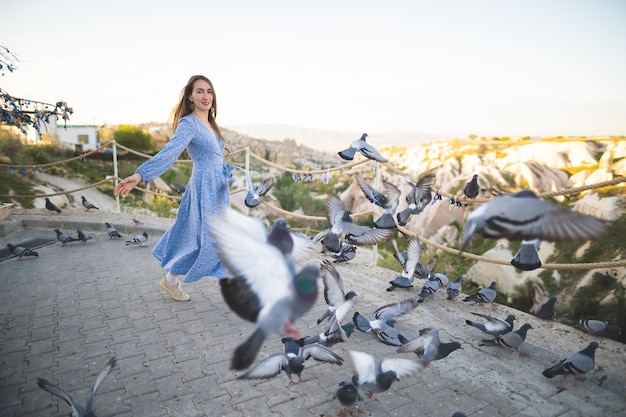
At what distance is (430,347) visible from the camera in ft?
8.61

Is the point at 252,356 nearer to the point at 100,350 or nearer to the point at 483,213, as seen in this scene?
the point at 483,213

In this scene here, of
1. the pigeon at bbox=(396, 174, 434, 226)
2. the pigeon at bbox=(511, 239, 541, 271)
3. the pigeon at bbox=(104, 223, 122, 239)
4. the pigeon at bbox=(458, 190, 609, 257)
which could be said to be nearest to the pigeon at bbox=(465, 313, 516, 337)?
the pigeon at bbox=(511, 239, 541, 271)

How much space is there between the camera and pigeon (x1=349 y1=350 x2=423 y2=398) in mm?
2235

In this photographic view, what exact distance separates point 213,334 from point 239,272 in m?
2.11

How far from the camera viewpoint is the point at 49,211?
8.42 m

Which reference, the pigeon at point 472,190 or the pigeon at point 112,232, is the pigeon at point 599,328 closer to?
the pigeon at point 472,190

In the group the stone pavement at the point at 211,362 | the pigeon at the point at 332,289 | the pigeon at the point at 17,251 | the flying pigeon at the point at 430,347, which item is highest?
the pigeon at the point at 332,289

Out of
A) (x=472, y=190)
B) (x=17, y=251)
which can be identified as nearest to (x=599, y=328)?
(x=472, y=190)

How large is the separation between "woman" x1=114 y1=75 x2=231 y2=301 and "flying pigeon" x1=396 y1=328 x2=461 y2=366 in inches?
81.9

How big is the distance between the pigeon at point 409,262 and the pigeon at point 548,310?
4.29 ft

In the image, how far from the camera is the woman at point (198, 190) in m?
3.65

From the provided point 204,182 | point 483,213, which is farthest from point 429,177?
point 204,182

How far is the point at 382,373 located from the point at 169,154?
2.56 metres

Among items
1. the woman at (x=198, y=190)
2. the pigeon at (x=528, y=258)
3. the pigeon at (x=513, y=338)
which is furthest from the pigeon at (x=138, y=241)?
the pigeon at (x=528, y=258)
